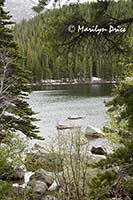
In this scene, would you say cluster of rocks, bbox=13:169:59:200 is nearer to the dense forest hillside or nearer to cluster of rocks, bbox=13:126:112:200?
cluster of rocks, bbox=13:126:112:200

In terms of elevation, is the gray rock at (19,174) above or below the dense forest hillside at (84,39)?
below

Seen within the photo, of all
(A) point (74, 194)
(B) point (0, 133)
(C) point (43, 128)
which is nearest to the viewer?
(A) point (74, 194)

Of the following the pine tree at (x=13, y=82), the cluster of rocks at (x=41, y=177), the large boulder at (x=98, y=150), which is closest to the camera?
the cluster of rocks at (x=41, y=177)

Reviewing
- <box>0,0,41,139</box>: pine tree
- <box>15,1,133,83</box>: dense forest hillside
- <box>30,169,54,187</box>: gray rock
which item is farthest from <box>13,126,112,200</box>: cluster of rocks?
<box>15,1,133,83</box>: dense forest hillside

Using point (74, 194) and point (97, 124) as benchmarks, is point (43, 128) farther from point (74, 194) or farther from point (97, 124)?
point (74, 194)

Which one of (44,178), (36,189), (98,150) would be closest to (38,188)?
(36,189)

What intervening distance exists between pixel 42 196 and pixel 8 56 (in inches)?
216

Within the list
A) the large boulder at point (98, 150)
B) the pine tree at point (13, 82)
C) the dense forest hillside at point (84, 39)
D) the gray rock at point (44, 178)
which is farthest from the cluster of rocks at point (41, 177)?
the dense forest hillside at point (84, 39)

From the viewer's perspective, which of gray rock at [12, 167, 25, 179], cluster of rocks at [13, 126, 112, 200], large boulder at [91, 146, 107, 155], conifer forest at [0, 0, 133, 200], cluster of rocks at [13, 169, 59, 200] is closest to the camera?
conifer forest at [0, 0, 133, 200]

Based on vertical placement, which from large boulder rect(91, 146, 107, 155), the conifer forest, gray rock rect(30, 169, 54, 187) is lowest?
large boulder rect(91, 146, 107, 155)

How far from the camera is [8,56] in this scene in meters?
16.8

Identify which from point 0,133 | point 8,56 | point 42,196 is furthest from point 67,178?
point 8,56

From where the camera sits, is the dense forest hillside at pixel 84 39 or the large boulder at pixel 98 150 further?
the large boulder at pixel 98 150

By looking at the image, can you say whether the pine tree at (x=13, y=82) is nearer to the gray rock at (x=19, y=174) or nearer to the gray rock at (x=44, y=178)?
the gray rock at (x=44, y=178)
